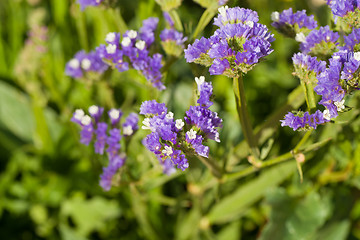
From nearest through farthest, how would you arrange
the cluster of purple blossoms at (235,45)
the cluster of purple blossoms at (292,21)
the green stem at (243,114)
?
the cluster of purple blossoms at (235,45) < the green stem at (243,114) < the cluster of purple blossoms at (292,21)

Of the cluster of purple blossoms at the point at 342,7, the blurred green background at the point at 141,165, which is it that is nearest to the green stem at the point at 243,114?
the blurred green background at the point at 141,165

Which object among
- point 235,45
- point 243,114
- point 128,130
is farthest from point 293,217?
point 235,45

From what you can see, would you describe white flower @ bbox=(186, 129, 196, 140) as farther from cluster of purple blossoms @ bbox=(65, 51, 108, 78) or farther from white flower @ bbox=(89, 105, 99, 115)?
cluster of purple blossoms @ bbox=(65, 51, 108, 78)

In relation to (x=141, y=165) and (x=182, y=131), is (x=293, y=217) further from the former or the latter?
(x=182, y=131)

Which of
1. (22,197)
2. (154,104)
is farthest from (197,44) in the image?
(22,197)

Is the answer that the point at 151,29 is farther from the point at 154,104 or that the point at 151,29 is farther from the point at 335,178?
the point at 335,178

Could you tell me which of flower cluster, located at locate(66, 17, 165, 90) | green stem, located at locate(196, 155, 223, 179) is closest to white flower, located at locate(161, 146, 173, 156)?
green stem, located at locate(196, 155, 223, 179)

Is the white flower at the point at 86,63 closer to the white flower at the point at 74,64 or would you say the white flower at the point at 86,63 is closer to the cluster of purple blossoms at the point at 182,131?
the white flower at the point at 74,64
